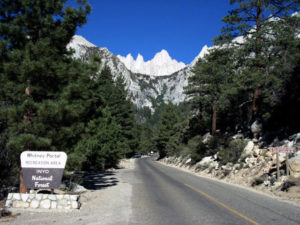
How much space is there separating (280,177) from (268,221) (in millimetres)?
7332

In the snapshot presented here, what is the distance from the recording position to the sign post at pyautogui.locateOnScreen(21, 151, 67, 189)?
887 centimetres

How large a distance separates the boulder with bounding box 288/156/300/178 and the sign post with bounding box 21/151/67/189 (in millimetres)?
10718

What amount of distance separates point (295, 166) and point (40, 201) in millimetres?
11593

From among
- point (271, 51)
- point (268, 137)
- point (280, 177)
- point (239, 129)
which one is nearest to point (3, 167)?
point (280, 177)

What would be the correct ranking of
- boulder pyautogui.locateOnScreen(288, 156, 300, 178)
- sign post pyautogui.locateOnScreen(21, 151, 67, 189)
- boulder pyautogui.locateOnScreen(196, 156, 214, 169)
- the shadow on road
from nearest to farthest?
sign post pyautogui.locateOnScreen(21, 151, 67, 189) < boulder pyautogui.locateOnScreen(288, 156, 300, 178) < the shadow on road < boulder pyautogui.locateOnScreen(196, 156, 214, 169)

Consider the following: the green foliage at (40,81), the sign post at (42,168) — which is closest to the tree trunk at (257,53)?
the green foliage at (40,81)

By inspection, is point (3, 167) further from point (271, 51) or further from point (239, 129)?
point (239, 129)

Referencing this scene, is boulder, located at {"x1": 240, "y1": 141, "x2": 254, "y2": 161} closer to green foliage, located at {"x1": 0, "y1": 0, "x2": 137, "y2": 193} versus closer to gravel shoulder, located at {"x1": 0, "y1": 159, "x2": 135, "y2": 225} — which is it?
gravel shoulder, located at {"x1": 0, "y1": 159, "x2": 135, "y2": 225}

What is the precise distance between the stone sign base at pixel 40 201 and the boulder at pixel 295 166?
10.3 meters

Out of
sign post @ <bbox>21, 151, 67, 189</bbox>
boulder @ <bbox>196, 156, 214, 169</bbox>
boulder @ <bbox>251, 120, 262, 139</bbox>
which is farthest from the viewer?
boulder @ <bbox>196, 156, 214, 169</bbox>

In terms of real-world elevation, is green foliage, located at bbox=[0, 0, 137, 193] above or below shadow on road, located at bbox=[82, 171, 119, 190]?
above

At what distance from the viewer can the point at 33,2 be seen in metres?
9.77

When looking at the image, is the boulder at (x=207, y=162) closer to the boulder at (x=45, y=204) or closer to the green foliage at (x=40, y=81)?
the green foliage at (x=40, y=81)

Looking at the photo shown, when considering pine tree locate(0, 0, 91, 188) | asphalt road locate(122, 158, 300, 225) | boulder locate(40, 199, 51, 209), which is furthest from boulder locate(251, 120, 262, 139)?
boulder locate(40, 199, 51, 209)
